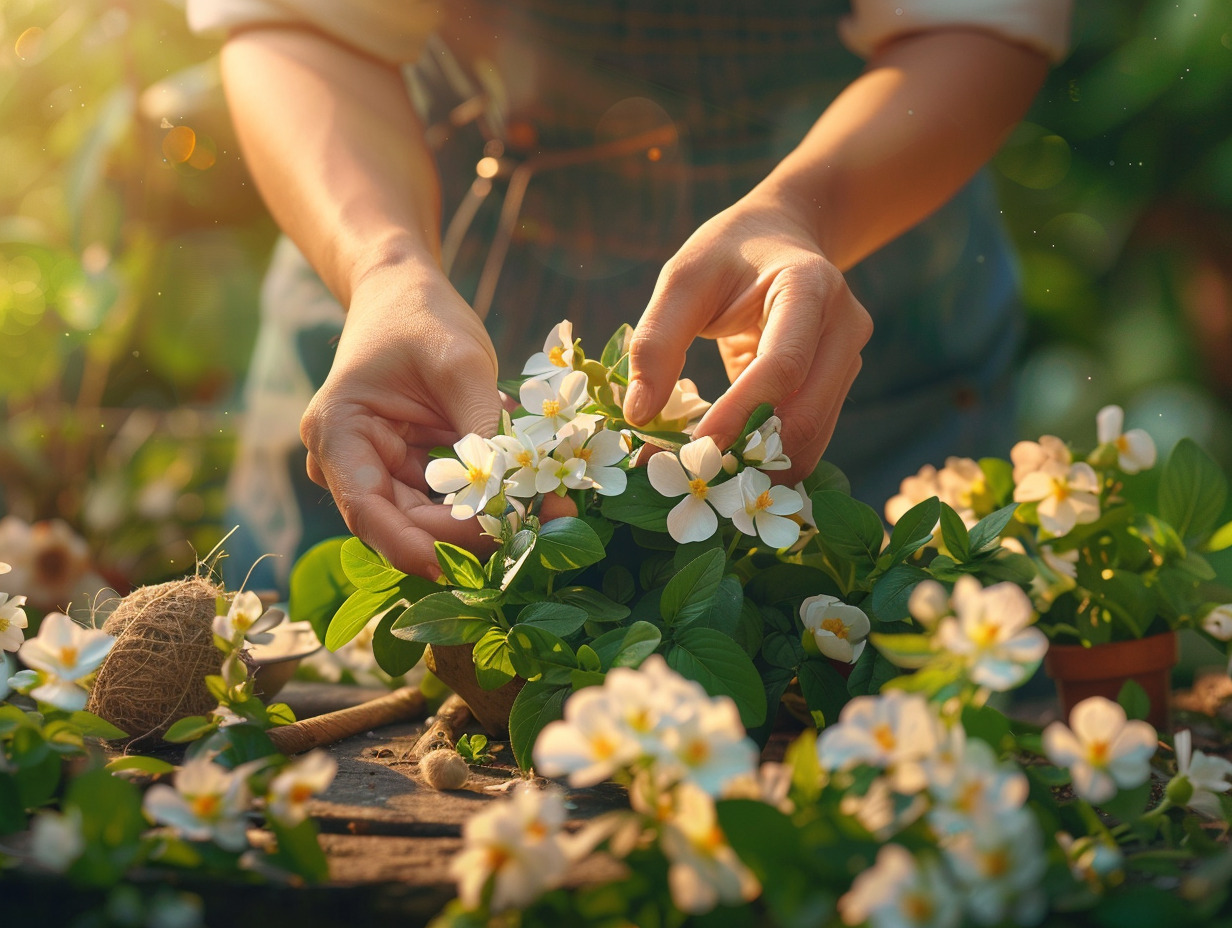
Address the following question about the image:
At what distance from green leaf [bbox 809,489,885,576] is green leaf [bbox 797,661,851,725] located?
0.07 metres

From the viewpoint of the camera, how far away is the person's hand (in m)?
0.60

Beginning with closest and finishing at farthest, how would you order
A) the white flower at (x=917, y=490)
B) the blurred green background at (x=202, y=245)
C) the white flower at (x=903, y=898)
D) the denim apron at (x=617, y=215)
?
the white flower at (x=903, y=898) → the white flower at (x=917, y=490) → the denim apron at (x=617, y=215) → the blurred green background at (x=202, y=245)

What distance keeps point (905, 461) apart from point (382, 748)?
0.85 m

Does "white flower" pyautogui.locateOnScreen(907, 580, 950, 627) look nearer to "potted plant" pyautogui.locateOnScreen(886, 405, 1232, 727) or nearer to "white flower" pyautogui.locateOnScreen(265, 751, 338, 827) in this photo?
"white flower" pyautogui.locateOnScreen(265, 751, 338, 827)

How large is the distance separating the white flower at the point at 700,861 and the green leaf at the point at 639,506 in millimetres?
228

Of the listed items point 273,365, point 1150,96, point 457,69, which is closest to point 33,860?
point 273,365

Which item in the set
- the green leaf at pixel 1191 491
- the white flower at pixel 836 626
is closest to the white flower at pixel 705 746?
the white flower at pixel 836 626

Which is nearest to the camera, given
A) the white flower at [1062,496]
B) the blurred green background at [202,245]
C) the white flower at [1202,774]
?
the white flower at [1202,774]

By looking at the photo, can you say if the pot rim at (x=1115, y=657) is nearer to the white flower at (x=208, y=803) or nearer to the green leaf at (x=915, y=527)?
the green leaf at (x=915, y=527)

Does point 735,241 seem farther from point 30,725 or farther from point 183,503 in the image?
point 183,503

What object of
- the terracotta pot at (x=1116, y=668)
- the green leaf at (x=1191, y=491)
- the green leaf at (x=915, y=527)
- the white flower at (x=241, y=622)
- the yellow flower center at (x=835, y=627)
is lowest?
the terracotta pot at (x=1116, y=668)

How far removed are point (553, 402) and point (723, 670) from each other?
192mm

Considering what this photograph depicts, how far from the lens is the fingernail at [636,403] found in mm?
588

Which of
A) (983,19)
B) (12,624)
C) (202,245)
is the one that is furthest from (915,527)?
(202,245)
